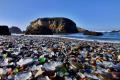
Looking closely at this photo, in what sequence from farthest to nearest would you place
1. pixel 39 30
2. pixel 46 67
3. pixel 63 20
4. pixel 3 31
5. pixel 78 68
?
pixel 63 20, pixel 39 30, pixel 3 31, pixel 78 68, pixel 46 67

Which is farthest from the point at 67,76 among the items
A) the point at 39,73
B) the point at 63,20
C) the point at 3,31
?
the point at 63,20

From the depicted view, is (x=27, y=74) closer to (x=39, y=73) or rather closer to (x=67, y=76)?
(x=39, y=73)

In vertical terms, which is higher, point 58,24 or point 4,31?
point 58,24

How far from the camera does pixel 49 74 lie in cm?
377

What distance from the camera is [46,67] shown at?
3.99 m

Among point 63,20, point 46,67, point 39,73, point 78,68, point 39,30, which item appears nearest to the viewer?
point 39,73

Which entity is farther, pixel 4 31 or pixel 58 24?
pixel 58 24

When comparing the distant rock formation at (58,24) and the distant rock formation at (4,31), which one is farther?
the distant rock formation at (58,24)

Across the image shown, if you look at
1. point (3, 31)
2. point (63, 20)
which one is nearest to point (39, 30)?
point (3, 31)

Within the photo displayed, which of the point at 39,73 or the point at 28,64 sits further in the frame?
the point at 28,64

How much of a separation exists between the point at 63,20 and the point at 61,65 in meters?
104

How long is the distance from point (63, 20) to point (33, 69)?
10434 centimetres

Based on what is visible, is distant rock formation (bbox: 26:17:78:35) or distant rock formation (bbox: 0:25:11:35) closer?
distant rock formation (bbox: 0:25:11:35)

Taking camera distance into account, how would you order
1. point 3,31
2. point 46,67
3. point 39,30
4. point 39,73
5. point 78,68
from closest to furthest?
point 39,73, point 46,67, point 78,68, point 3,31, point 39,30
